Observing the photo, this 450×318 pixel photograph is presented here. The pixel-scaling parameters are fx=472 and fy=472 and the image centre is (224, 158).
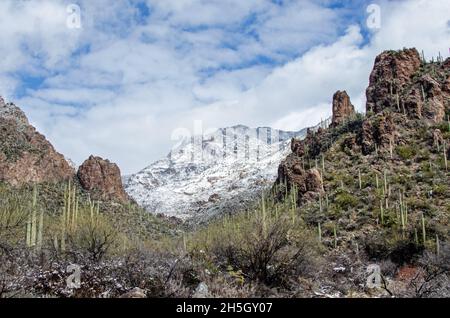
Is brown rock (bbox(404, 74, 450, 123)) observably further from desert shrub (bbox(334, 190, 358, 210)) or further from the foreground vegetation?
the foreground vegetation

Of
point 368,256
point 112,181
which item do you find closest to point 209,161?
point 112,181

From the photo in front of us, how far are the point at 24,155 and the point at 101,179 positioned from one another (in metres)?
13.0

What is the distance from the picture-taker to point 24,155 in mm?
60875

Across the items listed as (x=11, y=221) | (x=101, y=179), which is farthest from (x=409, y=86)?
(x=101, y=179)

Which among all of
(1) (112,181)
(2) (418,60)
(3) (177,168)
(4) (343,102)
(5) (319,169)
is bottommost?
(5) (319,169)

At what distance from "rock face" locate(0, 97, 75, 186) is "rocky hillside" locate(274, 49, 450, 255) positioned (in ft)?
106

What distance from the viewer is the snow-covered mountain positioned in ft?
300

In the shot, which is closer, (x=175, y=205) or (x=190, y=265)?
(x=190, y=265)

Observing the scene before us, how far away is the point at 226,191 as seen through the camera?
107 meters

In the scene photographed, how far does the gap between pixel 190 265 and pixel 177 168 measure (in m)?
181

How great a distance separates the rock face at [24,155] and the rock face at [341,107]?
114 ft

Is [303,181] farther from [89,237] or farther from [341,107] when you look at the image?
[89,237]

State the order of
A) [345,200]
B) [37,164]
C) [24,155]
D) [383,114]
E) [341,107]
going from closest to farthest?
[345,200], [383,114], [341,107], [24,155], [37,164]
